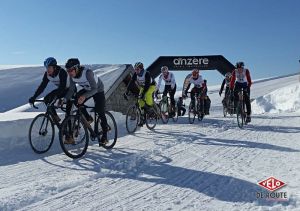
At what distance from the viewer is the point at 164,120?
1379 cm

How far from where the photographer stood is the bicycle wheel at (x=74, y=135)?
723 centimetres

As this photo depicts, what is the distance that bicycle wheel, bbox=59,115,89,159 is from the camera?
7234 mm

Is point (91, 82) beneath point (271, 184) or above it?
above

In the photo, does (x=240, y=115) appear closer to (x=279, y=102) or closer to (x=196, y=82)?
(x=196, y=82)

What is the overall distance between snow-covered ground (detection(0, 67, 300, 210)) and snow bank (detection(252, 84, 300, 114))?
1495cm

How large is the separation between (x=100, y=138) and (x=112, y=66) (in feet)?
41.2

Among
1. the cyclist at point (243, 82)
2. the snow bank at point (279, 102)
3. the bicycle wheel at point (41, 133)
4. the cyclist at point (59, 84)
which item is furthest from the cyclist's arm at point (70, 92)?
the snow bank at point (279, 102)

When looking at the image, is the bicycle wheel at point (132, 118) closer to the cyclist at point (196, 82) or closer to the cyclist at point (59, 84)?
the cyclist at point (59, 84)

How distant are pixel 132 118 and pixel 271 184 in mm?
6447

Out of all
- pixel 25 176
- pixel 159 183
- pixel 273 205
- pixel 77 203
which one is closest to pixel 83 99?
pixel 25 176

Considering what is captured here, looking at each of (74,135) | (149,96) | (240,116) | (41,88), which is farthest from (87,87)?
(240,116)

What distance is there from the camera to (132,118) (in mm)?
11234

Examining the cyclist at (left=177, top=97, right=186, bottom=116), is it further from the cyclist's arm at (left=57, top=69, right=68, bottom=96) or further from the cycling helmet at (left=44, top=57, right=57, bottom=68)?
the cycling helmet at (left=44, top=57, right=57, bottom=68)

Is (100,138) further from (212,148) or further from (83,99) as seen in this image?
(212,148)
